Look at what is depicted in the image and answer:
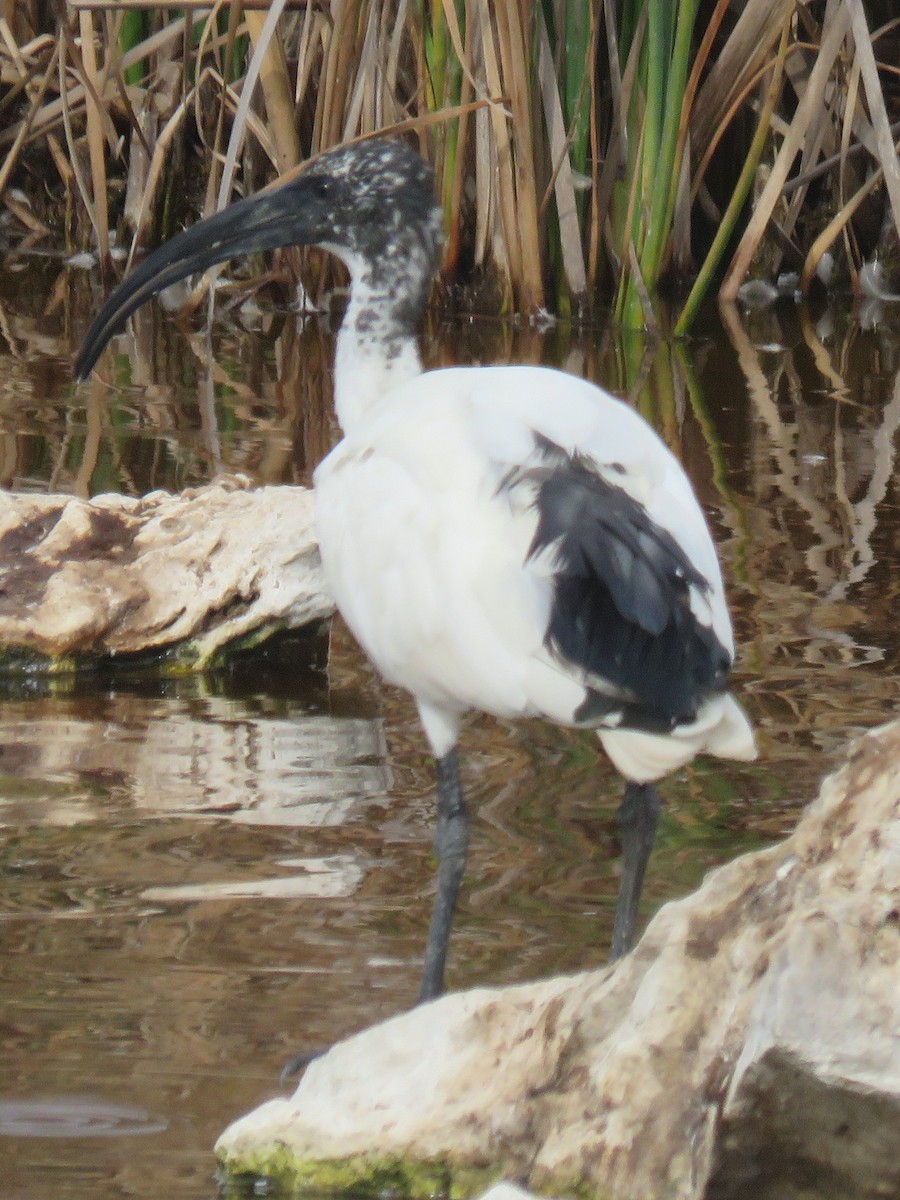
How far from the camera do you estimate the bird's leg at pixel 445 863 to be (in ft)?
8.81

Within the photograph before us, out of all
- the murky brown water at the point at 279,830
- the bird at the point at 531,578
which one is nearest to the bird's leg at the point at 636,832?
the bird at the point at 531,578

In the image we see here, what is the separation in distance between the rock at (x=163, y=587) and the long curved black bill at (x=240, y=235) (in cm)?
42

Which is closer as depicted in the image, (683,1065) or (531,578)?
(683,1065)

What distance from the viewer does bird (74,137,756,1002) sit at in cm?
253

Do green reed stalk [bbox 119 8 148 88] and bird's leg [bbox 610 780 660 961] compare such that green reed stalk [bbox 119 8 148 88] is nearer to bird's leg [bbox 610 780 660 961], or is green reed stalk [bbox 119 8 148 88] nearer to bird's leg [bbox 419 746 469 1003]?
bird's leg [bbox 419 746 469 1003]

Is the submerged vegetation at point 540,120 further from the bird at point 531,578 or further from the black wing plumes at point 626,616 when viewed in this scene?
the black wing plumes at point 626,616

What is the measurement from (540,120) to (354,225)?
3.87 meters

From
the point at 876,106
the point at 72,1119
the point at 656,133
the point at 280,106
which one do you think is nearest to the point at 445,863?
the point at 72,1119

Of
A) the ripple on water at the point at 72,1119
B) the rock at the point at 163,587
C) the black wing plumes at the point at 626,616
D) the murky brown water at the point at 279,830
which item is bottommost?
the ripple on water at the point at 72,1119

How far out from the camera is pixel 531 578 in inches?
102

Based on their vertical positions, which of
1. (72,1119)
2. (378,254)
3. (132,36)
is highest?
(132,36)

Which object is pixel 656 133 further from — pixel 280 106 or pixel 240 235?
pixel 240 235

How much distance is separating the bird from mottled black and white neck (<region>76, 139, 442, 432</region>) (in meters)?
0.29

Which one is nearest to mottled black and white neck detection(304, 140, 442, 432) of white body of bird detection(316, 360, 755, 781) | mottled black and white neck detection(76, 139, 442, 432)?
mottled black and white neck detection(76, 139, 442, 432)
